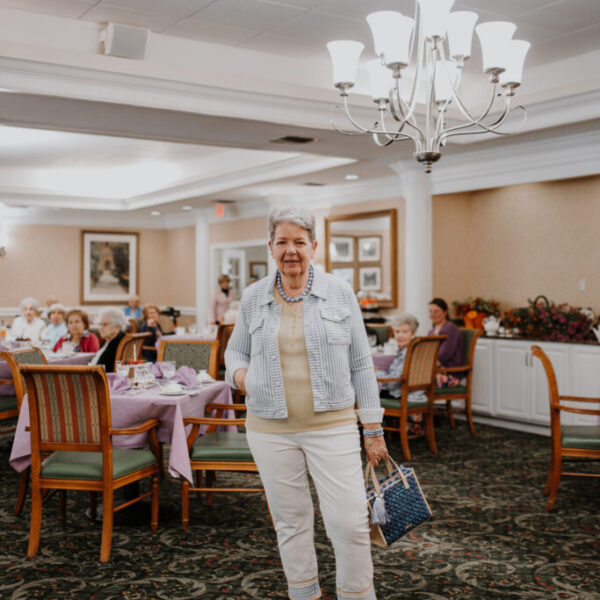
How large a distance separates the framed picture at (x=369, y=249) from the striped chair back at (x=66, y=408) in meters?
6.30

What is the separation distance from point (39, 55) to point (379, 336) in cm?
485

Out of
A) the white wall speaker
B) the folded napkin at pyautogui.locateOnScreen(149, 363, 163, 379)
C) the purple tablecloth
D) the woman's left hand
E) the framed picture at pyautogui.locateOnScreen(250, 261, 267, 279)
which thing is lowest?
the purple tablecloth

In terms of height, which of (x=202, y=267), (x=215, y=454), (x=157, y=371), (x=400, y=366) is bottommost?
(x=215, y=454)

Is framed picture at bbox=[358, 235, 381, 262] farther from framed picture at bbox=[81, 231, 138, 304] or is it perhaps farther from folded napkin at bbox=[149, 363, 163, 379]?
framed picture at bbox=[81, 231, 138, 304]

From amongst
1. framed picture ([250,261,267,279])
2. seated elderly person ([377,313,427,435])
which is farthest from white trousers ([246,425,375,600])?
framed picture ([250,261,267,279])

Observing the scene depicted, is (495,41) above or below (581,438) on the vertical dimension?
above

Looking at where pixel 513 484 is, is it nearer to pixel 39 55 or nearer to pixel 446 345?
pixel 446 345

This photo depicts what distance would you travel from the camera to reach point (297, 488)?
2.75m

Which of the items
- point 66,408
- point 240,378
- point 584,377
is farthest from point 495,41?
point 584,377

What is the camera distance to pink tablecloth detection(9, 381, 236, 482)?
422 centimetres

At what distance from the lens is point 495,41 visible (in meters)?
3.77

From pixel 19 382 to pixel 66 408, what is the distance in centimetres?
137

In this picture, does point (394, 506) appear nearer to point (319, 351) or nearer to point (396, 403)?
point (319, 351)

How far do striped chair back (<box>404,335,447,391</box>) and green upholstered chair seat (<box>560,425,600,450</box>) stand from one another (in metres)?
1.61
